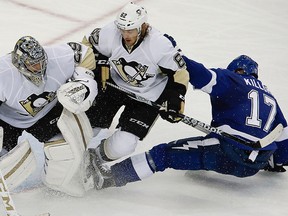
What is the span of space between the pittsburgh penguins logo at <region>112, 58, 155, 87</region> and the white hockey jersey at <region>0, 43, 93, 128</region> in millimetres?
207

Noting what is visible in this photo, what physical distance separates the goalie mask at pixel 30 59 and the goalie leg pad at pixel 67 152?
245 millimetres

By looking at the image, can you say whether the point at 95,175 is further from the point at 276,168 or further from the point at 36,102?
the point at 276,168

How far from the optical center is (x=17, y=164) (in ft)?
12.2

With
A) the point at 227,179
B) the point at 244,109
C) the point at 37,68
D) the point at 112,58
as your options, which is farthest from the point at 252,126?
the point at 37,68

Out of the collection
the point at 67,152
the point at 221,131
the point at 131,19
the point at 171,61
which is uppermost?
the point at 131,19

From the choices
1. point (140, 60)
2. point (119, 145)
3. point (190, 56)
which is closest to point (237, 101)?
point (140, 60)

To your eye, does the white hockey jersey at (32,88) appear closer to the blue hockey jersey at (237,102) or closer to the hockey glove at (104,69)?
the hockey glove at (104,69)

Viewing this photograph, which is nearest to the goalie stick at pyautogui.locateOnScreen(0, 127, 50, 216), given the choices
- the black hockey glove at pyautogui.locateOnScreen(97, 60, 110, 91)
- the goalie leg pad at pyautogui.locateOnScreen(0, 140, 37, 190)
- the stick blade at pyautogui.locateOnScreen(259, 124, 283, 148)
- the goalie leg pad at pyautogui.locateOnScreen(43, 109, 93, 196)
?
the goalie leg pad at pyautogui.locateOnScreen(0, 140, 37, 190)

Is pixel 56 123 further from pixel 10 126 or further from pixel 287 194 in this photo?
pixel 287 194

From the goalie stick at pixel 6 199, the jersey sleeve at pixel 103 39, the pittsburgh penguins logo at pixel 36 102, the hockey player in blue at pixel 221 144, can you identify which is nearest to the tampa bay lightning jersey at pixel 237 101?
the hockey player in blue at pixel 221 144

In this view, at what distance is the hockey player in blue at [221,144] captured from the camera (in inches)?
156

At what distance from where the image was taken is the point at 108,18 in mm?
5883

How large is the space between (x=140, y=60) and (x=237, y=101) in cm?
52

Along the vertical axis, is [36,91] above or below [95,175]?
above
